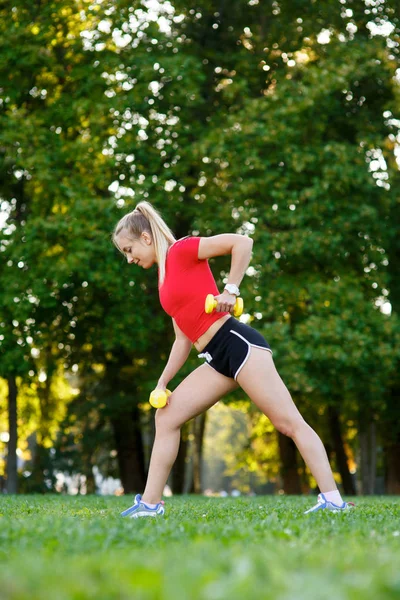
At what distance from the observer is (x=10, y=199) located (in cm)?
1988

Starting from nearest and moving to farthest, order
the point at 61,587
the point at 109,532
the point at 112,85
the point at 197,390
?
1. the point at 61,587
2. the point at 109,532
3. the point at 197,390
4. the point at 112,85

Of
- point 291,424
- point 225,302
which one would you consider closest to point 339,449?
point 291,424

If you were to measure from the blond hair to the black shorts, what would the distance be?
568mm

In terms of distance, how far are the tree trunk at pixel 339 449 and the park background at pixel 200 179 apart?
177cm

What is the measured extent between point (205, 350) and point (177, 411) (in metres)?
0.47

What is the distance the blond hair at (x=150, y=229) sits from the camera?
6191 millimetres

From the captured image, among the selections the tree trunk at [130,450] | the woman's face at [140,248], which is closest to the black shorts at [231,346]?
the woman's face at [140,248]

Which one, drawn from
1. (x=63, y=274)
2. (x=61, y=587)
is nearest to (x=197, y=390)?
(x=61, y=587)

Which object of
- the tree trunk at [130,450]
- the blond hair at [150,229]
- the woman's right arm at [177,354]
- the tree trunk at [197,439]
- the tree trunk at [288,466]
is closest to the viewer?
the blond hair at [150,229]

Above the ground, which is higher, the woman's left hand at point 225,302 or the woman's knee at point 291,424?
the woman's left hand at point 225,302

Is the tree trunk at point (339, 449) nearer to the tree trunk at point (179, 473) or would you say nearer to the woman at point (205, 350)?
the tree trunk at point (179, 473)

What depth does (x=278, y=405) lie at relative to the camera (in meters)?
6.04

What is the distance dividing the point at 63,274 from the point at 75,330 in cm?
271

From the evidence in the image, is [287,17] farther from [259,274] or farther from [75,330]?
[75,330]
